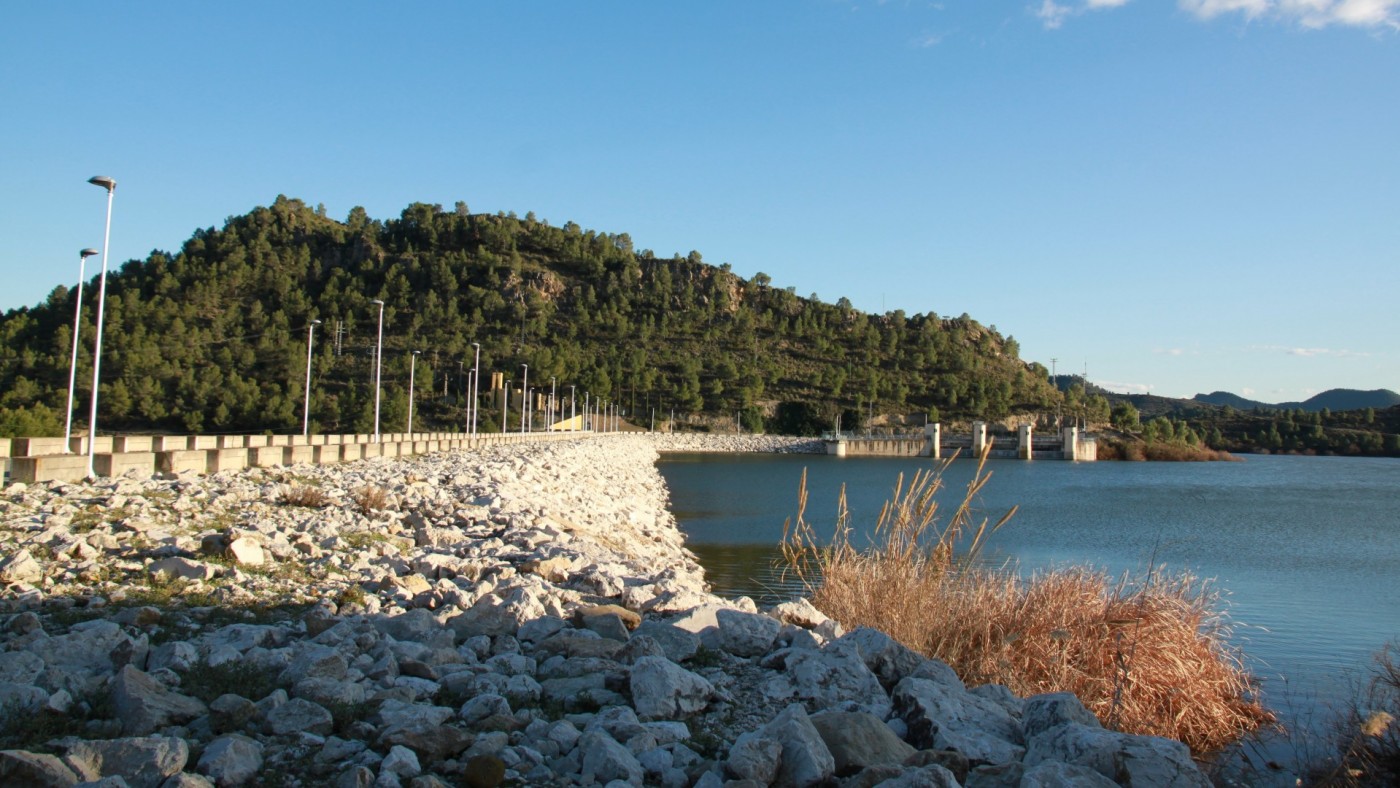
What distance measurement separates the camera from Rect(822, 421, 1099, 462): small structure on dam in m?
114

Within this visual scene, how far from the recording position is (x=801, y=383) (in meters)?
139

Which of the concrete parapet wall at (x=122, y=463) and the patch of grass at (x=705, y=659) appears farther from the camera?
the concrete parapet wall at (x=122, y=463)

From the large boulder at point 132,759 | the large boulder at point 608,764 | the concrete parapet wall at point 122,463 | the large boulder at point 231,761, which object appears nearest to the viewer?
the large boulder at point 132,759

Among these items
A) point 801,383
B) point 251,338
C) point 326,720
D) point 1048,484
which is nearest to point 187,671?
point 326,720

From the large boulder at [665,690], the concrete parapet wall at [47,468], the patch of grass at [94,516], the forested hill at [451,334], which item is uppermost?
the forested hill at [451,334]

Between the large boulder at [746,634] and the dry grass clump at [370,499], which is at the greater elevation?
the dry grass clump at [370,499]

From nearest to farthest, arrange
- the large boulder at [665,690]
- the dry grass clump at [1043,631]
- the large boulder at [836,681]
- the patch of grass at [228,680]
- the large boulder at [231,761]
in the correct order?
the large boulder at [231,761], the patch of grass at [228,680], the large boulder at [665,690], the large boulder at [836,681], the dry grass clump at [1043,631]

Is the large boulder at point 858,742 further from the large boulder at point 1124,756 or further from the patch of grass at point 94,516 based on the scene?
the patch of grass at point 94,516

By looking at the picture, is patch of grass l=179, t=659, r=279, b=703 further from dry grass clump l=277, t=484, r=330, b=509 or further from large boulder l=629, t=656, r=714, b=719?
dry grass clump l=277, t=484, r=330, b=509

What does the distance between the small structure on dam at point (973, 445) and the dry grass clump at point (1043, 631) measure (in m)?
105

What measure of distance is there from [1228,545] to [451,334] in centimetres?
10617

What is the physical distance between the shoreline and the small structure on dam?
105 m

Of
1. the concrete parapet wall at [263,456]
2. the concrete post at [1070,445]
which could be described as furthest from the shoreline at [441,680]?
the concrete post at [1070,445]

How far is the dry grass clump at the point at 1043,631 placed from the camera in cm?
729
